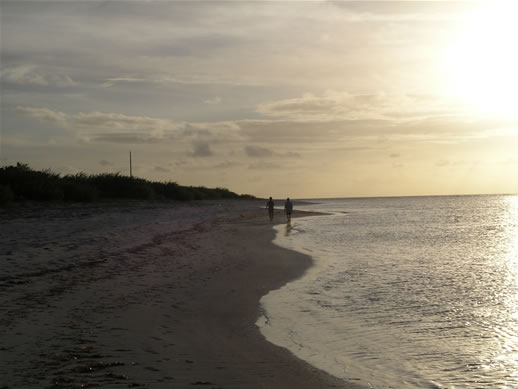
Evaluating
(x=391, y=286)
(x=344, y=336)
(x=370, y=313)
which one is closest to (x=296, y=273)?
(x=391, y=286)

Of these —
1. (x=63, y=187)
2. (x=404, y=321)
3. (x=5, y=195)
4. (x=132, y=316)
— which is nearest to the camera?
→ (x=132, y=316)

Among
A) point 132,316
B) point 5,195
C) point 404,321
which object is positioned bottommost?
point 404,321

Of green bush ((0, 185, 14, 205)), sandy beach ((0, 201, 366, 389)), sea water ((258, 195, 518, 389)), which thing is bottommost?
sea water ((258, 195, 518, 389))

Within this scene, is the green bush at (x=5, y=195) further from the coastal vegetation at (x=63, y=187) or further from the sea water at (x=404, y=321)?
the sea water at (x=404, y=321)

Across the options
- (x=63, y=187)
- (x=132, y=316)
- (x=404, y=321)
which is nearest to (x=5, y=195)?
(x=63, y=187)

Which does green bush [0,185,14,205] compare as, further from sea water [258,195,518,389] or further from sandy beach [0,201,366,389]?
sea water [258,195,518,389]

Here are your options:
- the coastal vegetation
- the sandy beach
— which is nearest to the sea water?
the sandy beach

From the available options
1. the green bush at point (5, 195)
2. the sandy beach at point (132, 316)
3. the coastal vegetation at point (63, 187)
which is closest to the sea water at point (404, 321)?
the sandy beach at point (132, 316)

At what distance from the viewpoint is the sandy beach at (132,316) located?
20.0 ft

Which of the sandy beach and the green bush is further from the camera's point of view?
the green bush

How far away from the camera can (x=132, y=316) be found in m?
8.97

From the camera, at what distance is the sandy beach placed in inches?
240

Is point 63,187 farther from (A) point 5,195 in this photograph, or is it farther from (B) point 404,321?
(B) point 404,321

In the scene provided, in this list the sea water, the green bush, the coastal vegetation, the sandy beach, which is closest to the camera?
the sandy beach
